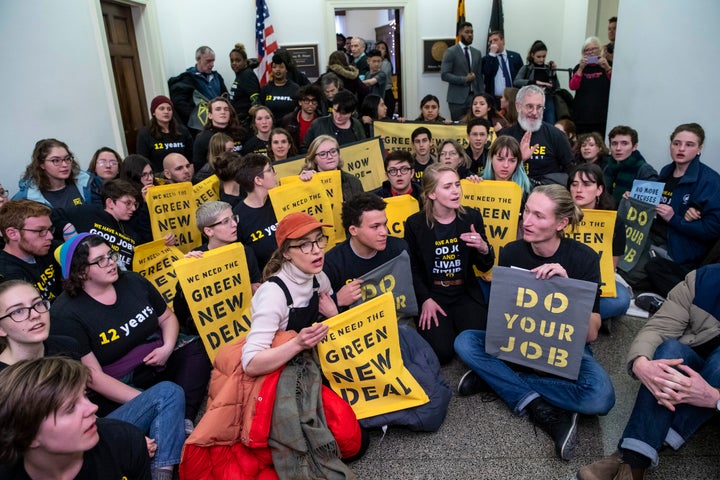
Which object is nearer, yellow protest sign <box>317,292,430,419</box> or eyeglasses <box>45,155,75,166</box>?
yellow protest sign <box>317,292,430,419</box>

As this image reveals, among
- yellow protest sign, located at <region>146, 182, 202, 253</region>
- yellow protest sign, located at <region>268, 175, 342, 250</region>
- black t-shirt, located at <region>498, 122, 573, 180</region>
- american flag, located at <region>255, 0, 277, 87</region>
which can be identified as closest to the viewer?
yellow protest sign, located at <region>268, 175, 342, 250</region>

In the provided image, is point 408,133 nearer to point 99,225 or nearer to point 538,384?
point 99,225

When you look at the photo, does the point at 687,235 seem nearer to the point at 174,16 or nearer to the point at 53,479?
the point at 53,479

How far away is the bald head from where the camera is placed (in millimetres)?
4902

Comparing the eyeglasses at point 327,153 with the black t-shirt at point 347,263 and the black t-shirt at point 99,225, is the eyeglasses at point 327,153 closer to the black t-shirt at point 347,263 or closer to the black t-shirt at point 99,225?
the black t-shirt at point 347,263

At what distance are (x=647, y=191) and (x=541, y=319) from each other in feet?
7.84

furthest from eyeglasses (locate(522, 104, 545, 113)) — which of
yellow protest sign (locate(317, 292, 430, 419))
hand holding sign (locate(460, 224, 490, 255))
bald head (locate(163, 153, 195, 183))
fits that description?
bald head (locate(163, 153, 195, 183))

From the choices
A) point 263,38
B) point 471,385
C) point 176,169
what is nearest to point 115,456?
point 471,385

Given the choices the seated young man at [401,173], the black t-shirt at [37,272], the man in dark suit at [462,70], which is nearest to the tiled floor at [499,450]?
the seated young man at [401,173]

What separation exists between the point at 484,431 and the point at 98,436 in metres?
2.01

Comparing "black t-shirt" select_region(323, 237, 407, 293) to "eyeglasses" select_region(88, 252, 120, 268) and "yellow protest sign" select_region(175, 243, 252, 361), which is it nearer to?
"yellow protest sign" select_region(175, 243, 252, 361)

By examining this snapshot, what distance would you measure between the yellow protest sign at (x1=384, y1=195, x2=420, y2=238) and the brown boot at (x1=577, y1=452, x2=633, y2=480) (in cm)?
214

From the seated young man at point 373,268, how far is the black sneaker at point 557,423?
0.49m

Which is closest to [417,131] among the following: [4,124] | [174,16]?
[4,124]
